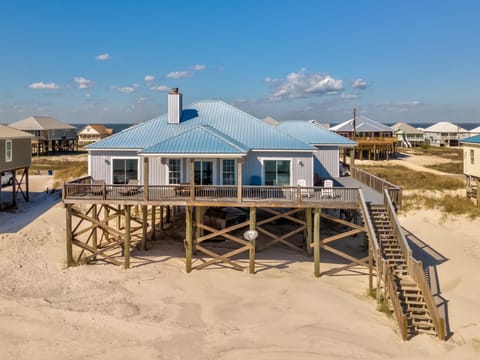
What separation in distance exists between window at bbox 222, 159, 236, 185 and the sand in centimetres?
437

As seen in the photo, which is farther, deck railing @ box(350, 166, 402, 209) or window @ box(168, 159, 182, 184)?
window @ box(168, 159, 182, 184)

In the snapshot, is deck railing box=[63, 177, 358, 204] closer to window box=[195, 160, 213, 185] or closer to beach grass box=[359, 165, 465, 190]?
window box=[195, 160, 213, 185]

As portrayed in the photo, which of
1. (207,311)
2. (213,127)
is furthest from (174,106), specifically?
(207,311)

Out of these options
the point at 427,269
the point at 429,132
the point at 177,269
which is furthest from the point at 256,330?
the point at 429,132

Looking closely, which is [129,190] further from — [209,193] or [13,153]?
[13,153]

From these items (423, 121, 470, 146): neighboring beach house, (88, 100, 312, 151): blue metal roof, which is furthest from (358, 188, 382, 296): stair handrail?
(423, 121, 470, 146): neighboring beach house

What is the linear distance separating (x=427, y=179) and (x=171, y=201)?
29043 millimetres

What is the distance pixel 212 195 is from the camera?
62.6 feet

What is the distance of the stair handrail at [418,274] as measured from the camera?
13117 mm

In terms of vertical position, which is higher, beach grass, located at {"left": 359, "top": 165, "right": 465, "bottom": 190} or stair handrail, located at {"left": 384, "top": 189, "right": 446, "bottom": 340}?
beach grass, located at {"left": 359, "top": 165, "right": 465, "bottom": 190}

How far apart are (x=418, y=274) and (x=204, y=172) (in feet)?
35.2

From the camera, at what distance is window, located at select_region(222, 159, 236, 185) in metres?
20.5

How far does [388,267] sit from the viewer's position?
14859 millimetres

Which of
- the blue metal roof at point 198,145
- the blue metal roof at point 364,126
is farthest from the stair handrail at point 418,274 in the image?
the blue metal roof at point 364,126
